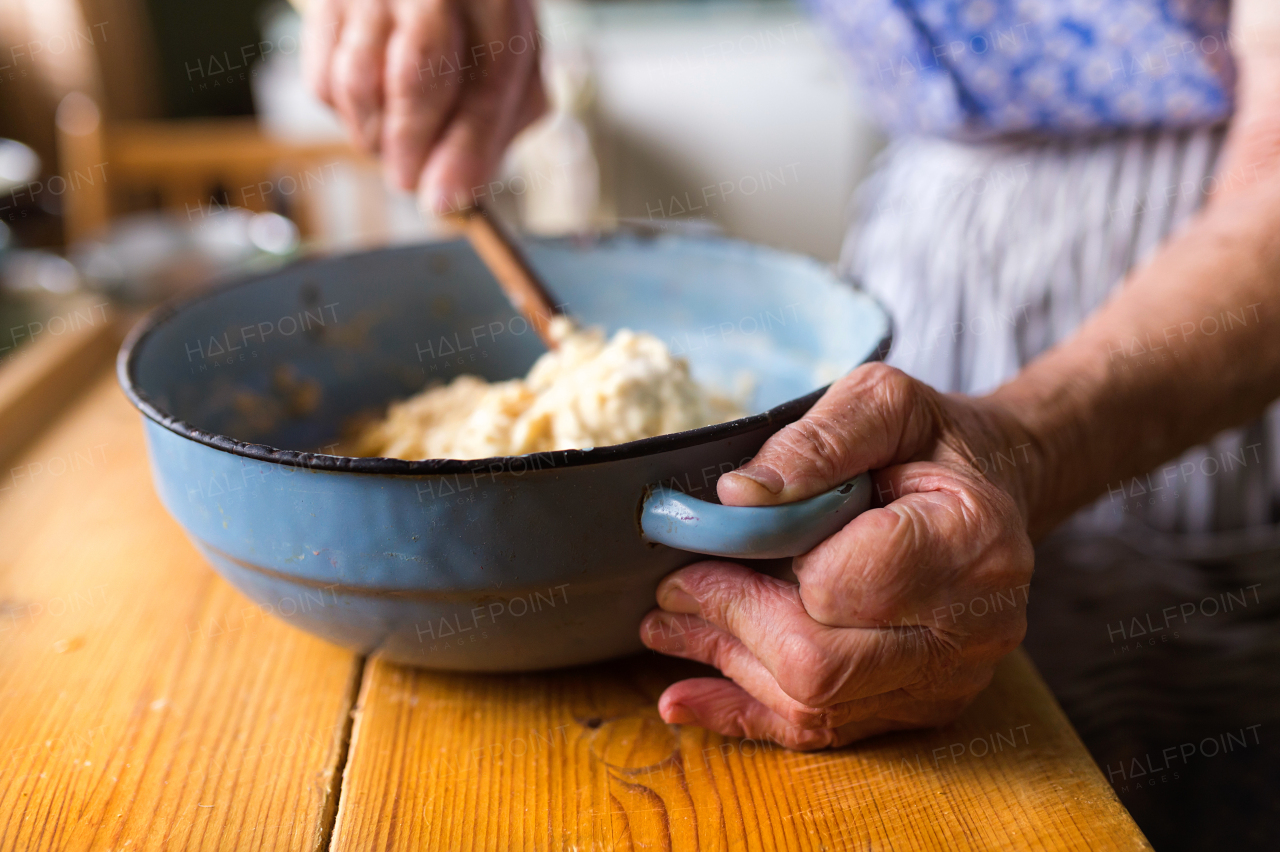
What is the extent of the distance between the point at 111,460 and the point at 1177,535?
3.39 ft

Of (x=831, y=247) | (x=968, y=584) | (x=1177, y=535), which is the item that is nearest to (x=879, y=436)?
(x=968, y=584)

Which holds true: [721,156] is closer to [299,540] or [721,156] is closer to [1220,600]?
[1220,600]

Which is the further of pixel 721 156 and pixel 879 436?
pixel 721 156

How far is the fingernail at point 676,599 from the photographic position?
18.5 inches

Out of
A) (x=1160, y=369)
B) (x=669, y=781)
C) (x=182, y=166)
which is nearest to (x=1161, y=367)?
(x=1160, y=369)

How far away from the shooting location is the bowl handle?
42cm

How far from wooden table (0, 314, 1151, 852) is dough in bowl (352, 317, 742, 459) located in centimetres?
14

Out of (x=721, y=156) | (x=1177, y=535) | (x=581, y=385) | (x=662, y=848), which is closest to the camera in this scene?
(x=662, y=848)

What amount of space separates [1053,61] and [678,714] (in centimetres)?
70

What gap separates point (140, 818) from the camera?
447mm

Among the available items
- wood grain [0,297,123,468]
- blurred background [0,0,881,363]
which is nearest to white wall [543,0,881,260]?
blurred background [0,0,881,363]

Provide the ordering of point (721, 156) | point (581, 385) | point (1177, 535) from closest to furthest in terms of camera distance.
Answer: point (581, 385)
point (1177, 535)
point (721, 156)

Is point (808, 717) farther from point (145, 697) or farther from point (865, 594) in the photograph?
point (145, 697)

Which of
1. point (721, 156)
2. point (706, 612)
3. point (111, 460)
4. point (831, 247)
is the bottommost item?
point (831, 247)
